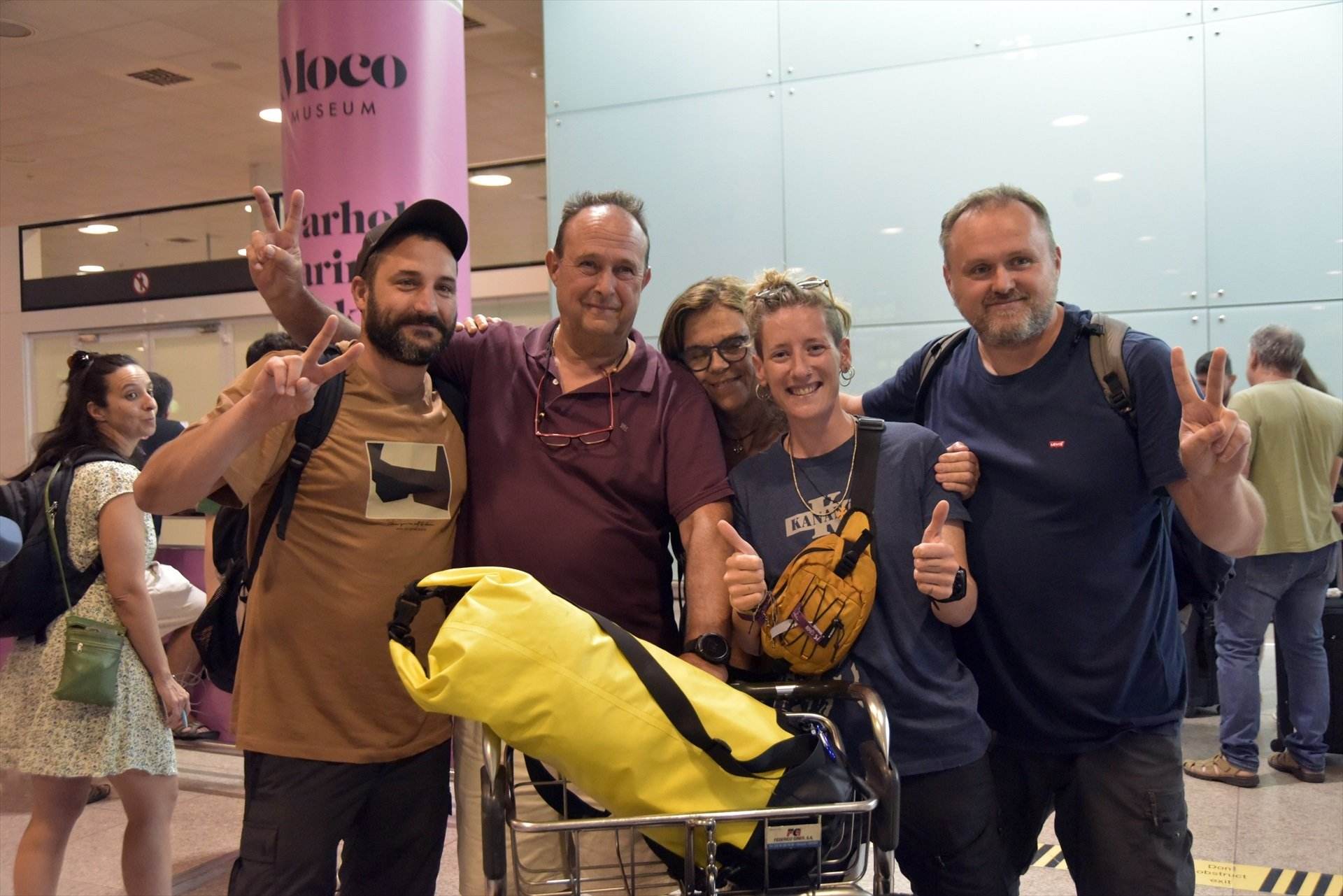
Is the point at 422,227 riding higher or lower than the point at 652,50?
lower

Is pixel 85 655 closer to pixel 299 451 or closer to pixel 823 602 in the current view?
pixel 299 451

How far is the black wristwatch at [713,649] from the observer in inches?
80.2

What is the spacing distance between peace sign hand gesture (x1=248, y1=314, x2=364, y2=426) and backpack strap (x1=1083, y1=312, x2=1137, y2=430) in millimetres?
1477

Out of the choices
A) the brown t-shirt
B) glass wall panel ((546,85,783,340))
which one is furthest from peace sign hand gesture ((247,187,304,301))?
glass wall panel ((546,85,783,340))

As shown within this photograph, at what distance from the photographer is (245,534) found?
2.82 metres

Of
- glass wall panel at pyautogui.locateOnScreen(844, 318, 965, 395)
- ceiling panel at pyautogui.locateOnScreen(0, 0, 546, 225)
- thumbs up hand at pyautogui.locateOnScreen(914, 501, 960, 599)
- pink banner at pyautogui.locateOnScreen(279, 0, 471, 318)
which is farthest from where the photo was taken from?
ceiling panel at pyautogui.locateOnScreen(0, 0, 546, 225)

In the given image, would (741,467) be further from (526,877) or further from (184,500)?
(184,500)

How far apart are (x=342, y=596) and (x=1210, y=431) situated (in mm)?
1746

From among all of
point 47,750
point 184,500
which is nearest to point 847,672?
point 184,500

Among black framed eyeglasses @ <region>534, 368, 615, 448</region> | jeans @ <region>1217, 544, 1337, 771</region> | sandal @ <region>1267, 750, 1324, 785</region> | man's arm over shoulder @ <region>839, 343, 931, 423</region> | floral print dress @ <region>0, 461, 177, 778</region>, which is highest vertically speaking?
man's arm over shoulder @ <region>839, 343, 931, 423</region>

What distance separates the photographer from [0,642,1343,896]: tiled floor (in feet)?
13.6

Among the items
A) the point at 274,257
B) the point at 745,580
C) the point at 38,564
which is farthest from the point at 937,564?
the point at 38,564

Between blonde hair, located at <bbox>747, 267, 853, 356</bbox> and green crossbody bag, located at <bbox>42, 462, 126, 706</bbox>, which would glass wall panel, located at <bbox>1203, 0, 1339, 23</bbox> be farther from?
green crossbody bag, located at <bbox>42, 462, 126, 706</bbox>

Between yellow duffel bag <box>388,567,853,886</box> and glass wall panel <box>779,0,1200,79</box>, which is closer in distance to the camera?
yellow duffel bag <box>388,567,853,886</box>
